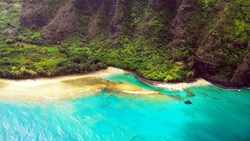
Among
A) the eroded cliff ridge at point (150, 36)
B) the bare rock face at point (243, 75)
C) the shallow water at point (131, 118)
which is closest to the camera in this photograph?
the shallow water at point (131, 118)

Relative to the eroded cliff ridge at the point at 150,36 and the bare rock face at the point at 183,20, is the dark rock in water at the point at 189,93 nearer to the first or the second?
the eroded cliff ridge at the point at 150,36

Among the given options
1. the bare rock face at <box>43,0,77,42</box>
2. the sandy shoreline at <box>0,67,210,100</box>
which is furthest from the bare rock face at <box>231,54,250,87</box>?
the bare rock face at <box>43,0,77,42</box>

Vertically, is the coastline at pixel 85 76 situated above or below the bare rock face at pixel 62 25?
below

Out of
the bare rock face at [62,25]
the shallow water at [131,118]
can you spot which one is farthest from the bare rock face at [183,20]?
the bare rock face at [62,25]

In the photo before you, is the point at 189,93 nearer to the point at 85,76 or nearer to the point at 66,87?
the point at 85,76

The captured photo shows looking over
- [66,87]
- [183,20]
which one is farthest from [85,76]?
[183,20]

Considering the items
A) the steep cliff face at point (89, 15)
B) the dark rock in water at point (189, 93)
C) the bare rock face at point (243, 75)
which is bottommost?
the dark rock in water at point (189, 93)
